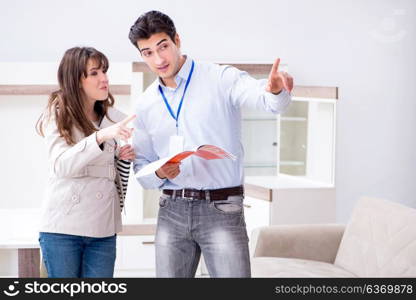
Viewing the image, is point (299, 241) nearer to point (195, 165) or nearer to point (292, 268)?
point (292, 268)

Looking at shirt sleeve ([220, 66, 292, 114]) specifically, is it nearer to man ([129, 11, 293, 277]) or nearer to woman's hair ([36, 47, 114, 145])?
man ([129, 11, 293, 277])

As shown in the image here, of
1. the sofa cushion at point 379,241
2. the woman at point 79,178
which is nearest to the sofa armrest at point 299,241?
the sofa cushion at point 379,241

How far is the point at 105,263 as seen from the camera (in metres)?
2.74

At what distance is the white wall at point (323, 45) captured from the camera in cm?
532

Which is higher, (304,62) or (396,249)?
(304,62)

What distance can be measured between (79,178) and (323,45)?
11.3 feet

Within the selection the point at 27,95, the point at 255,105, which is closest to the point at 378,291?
the point at 255,105

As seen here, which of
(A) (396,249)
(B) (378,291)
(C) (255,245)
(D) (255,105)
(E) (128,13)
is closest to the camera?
(D) (255,105)

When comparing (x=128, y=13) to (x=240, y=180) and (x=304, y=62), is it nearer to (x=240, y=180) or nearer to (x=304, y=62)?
(x=304, y=62)

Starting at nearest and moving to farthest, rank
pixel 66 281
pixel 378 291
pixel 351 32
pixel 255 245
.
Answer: pixel 66 281
pixel 378 291
pixel 255 245
pixel 351 32

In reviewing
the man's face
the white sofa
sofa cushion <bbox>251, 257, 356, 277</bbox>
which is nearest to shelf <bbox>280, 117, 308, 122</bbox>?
the white sofa

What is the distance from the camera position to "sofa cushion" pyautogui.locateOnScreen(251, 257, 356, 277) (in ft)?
12.0

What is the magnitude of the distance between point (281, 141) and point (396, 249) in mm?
1780

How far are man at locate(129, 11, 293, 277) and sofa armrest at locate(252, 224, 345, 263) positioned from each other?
4.82ft
